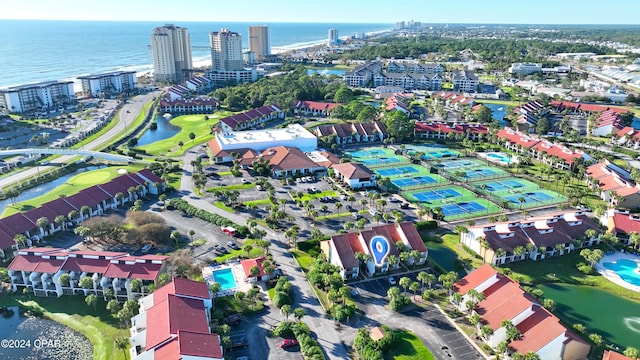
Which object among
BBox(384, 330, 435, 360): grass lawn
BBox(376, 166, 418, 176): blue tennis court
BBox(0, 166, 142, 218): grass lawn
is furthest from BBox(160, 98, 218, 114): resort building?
BBox(384, 330, 435, 360): grass lawn

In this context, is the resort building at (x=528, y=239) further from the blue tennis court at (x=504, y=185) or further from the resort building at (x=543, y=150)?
the resort building at (x=543, y=150)

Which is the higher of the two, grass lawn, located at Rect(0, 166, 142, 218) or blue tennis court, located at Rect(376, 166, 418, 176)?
grass lawn, located at Rect(0, 166, 142, 218)

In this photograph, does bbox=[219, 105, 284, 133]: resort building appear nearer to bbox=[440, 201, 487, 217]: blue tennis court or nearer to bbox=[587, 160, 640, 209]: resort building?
bbox=[440, 201, 487, 217]: blue tennis court

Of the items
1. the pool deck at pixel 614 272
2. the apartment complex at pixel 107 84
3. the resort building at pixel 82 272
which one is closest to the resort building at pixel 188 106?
the apartment complex at pixel 107 84

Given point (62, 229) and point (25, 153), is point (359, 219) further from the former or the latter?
point (25, 153)

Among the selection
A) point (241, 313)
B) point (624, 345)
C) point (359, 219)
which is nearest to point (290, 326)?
point (241, 313)

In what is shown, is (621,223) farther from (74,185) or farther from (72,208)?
(74,185)
